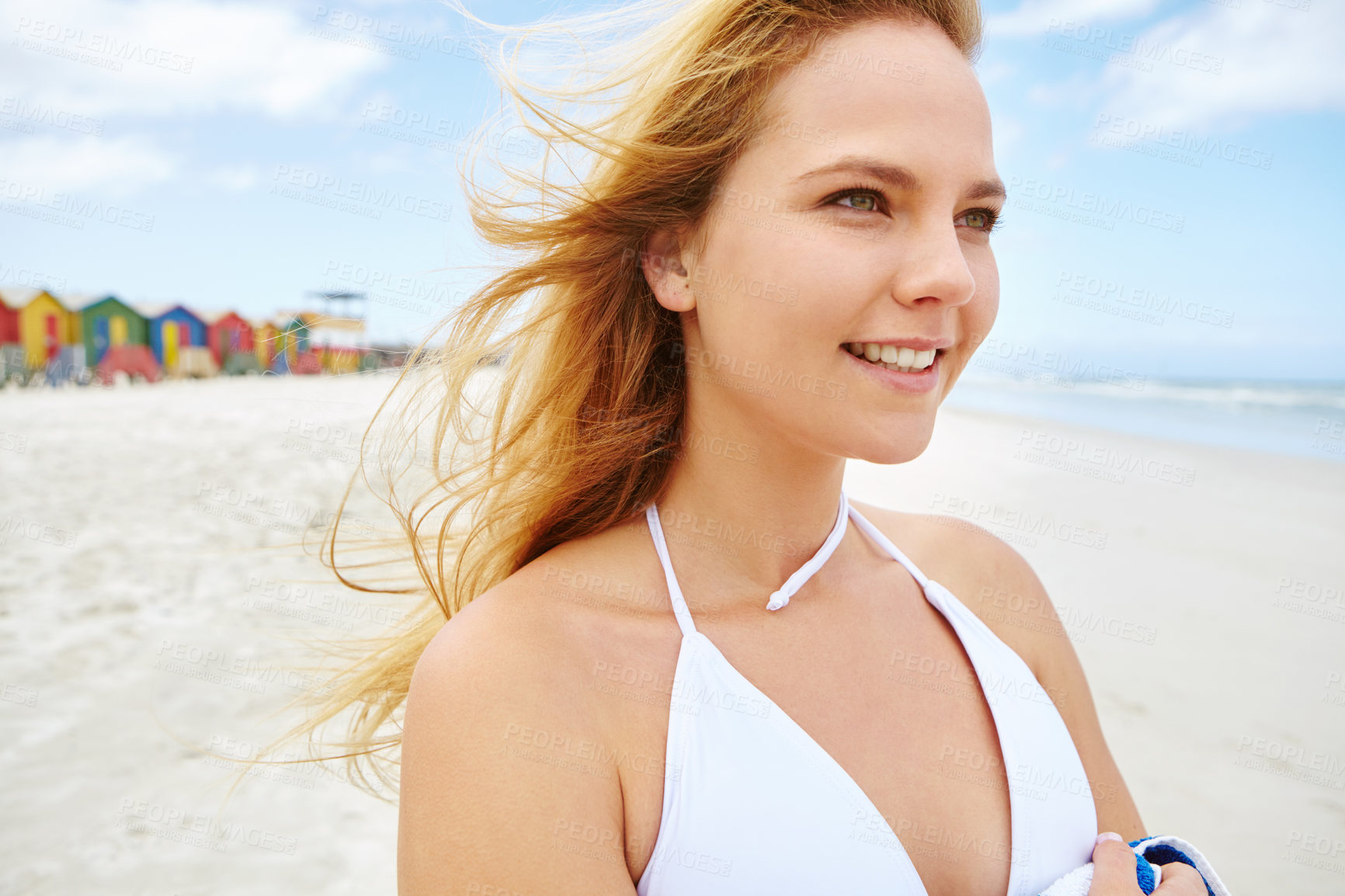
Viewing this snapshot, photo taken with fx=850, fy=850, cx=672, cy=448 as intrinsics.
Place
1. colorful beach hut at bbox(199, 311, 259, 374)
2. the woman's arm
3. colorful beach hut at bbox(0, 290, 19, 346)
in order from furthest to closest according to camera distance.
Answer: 1. colorful beach hut at bbox(199, 311, 259, 374)
2. colorful beach hut at bbox(0, 290, 19, 346)
3. the woman's arm

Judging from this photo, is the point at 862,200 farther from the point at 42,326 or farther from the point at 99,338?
the point at 99,338

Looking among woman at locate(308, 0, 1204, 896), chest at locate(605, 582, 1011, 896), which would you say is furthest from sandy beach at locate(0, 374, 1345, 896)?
woman at locate(308, 0, 1204, 896)

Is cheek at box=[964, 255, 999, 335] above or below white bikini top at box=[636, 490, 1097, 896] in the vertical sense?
above

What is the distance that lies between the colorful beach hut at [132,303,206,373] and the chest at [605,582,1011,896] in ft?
113

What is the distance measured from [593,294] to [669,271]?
0.20 metres

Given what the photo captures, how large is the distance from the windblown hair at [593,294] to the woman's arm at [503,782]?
0.50m

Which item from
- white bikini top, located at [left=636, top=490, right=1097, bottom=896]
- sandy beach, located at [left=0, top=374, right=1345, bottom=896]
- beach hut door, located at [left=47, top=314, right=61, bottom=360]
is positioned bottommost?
sandy beach, located at [left=0, top=374, right=1345, bottom=896]

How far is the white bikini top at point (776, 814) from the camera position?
1.33 metres

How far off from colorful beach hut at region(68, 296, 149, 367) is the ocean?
29785 mm

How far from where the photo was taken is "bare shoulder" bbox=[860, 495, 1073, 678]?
1934 millimetres

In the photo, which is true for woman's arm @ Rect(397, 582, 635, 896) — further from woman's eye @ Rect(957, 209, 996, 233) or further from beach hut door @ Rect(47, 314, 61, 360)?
beach hut door @ Rect(47, 314, 61, 360)

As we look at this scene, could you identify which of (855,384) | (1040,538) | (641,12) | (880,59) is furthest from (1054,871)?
(1040,538)

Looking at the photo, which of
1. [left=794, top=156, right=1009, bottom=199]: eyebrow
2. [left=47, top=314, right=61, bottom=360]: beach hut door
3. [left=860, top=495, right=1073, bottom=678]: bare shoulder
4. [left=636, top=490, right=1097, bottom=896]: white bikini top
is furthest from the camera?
[left=47, top=314, right=61, bottom=360]: beach hut door

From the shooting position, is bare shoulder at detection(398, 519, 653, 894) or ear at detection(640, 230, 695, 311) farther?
ear at detection(640, 230, 695, 311)
